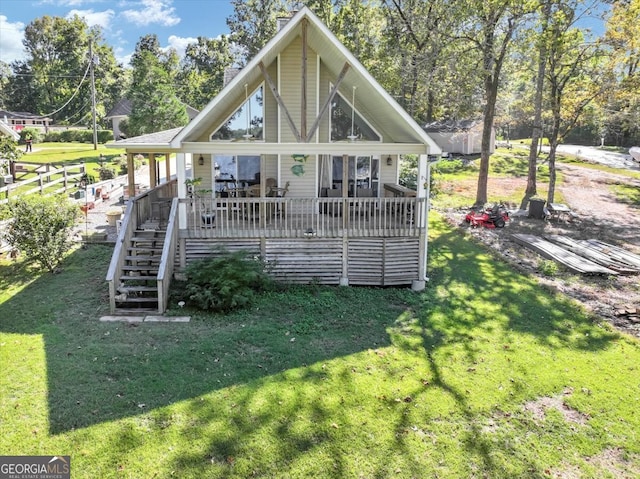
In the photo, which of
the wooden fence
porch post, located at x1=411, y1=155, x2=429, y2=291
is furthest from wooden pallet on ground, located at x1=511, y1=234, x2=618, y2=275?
the wooden fence

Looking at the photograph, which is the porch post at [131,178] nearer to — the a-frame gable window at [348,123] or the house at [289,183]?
the house at [289,183]

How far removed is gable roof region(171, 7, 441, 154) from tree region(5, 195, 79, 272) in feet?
13.8

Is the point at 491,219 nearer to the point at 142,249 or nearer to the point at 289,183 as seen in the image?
the point at 289,183

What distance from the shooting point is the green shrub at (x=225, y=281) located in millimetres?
11070

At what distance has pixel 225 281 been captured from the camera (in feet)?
36.9

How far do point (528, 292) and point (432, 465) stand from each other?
27.9ft

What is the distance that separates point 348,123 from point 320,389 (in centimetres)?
883

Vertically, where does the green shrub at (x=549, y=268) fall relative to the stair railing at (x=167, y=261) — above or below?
below

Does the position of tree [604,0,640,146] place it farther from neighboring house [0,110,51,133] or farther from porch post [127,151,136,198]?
neighboring house [0,110,51,133]

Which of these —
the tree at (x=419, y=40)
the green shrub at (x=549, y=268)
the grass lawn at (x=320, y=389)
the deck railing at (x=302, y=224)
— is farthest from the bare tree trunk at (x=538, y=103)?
the grass lawn at (x=320, y=389)

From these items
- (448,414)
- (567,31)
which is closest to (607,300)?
(448,414)

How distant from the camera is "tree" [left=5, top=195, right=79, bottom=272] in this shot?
1263cm

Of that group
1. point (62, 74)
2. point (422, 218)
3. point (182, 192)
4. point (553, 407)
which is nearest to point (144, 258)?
point (182, 192)

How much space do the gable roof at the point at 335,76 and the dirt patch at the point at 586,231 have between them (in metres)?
5.96
